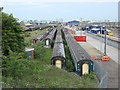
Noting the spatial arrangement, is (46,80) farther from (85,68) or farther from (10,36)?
(10,36)

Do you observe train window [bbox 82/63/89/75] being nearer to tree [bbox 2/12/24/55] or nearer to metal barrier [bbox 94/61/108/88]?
metal barrier [bbox 94/61/108/88]

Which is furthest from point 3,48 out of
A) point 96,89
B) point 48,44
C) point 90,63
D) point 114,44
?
point 114,44

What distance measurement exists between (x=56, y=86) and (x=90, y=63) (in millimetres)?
7603

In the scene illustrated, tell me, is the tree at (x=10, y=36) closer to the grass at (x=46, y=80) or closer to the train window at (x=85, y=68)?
the grass at (x=46, y=80)

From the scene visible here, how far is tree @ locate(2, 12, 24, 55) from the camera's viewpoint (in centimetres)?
1450

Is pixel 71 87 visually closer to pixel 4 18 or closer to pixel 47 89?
pixel 47 89

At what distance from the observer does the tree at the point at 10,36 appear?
47.6 ft

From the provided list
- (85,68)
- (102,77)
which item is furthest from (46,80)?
(85,68)

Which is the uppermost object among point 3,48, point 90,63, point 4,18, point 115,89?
point 4,18

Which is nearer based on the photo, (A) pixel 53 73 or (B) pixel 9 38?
(A) pixel 53 73

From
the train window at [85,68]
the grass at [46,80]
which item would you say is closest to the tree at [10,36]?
the grass at [46,80]

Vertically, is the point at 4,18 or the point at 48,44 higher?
the point at 4,18

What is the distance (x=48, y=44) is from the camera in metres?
32.2

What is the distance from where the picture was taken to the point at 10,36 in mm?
15016
